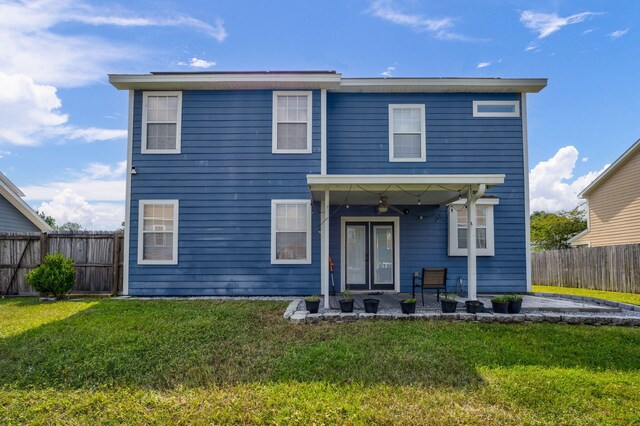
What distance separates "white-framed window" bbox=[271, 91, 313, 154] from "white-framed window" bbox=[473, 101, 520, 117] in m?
4.44

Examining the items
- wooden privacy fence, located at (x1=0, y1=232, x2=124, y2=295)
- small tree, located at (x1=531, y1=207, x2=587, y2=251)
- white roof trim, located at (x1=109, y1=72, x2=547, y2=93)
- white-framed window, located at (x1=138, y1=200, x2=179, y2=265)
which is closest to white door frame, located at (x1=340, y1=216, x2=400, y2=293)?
white roof trim, located at (x1=109, y1=72, x2=547, y2=93)

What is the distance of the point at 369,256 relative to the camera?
9648mm

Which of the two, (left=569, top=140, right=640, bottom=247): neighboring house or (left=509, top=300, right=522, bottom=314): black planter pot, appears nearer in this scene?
(left=509, top=300, right=522, bottom=314): black planter pot

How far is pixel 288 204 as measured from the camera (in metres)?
9.17

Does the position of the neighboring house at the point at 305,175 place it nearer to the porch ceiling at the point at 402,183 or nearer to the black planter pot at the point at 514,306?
the porch ceiling at the point at 402,183

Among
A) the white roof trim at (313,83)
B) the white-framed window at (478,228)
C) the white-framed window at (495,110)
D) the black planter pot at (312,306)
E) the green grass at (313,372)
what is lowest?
the green grass at (313,372)

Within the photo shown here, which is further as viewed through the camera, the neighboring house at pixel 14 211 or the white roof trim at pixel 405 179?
the neighboring house at pixel 14 211

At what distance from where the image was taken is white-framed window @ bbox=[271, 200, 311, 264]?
9109mm

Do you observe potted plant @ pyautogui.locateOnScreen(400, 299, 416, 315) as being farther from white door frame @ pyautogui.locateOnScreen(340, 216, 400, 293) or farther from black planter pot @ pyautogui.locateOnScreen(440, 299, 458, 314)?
white door frame @ pyautogui.locateOnScreen(340, 216, 400, 293)

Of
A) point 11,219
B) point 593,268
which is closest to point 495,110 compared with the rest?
point 593,268

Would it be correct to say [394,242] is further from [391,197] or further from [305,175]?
[305,175]

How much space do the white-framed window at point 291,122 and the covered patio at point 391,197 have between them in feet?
5.14

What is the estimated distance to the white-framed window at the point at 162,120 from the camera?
9328 mm

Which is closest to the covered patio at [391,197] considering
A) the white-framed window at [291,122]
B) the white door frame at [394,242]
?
the white door frame at [394,242]
